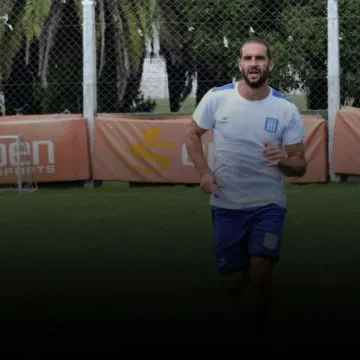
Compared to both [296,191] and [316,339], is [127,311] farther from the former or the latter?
[296,191]

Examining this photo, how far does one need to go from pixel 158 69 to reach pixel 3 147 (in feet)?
18.7

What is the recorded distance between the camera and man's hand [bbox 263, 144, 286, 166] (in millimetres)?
7023

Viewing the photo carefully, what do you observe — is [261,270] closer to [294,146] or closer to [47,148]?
[294,146]

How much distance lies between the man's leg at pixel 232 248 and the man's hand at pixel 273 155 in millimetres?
357

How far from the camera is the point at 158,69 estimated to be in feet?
75.4

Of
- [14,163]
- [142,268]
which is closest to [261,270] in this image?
[142,268]

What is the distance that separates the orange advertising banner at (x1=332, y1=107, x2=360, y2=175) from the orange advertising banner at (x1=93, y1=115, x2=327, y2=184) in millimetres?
178

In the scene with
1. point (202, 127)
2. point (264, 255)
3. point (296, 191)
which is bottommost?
point (296, 191)

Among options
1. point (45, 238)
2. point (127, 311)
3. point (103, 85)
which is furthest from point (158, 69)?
point (127, 311)

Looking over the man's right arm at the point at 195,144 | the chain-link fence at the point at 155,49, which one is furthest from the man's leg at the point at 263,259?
the chain-link fence at the point at 155,49

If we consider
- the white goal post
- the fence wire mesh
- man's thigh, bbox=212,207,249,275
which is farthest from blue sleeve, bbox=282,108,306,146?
the fence wire mesh

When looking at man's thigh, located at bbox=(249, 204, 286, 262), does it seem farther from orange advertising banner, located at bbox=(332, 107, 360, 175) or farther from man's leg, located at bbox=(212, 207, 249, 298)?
orange advertising banner, located at bbox=(332, 107, 360, 175)

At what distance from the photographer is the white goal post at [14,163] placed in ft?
58.0

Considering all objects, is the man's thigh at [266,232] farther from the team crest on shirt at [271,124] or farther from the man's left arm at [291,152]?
the team crest on shirt at [271,124]
